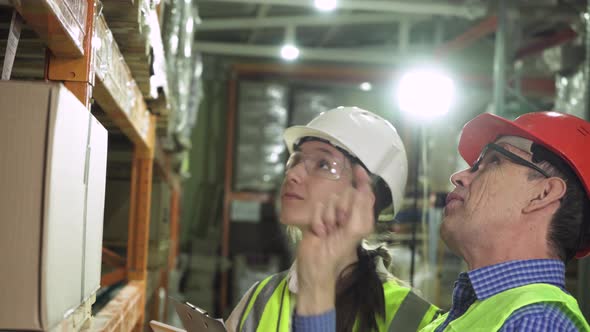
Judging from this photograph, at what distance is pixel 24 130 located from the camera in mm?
1281

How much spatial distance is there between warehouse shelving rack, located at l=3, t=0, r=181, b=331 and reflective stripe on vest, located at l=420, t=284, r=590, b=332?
1.30 meters

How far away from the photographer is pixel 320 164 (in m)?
2.72

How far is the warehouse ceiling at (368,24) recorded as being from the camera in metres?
6.43

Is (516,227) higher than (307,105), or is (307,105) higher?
(307,105)

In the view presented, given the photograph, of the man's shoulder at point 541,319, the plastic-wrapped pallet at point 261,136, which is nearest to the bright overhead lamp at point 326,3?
the plastic-wrapped pallet at point 261,136

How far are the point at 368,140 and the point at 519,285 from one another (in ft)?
3.26

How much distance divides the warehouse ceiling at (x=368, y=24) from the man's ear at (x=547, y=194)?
4415 mm

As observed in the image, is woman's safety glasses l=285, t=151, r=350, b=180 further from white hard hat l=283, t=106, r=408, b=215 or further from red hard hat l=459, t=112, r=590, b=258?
red hard hat l=459, t=112, r=590, b=258

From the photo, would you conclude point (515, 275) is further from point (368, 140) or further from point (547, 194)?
point (368, 140)

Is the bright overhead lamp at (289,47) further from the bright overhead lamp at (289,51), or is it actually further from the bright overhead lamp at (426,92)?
the bright overhead lamp at (426,92)

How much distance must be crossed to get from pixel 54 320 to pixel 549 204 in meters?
1.76

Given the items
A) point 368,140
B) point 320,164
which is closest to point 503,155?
point 368,140

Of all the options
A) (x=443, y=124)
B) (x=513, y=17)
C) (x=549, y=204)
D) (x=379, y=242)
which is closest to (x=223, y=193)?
(x=443, y=124)

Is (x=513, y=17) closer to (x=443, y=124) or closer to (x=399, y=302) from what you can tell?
(x=443, y=124)
